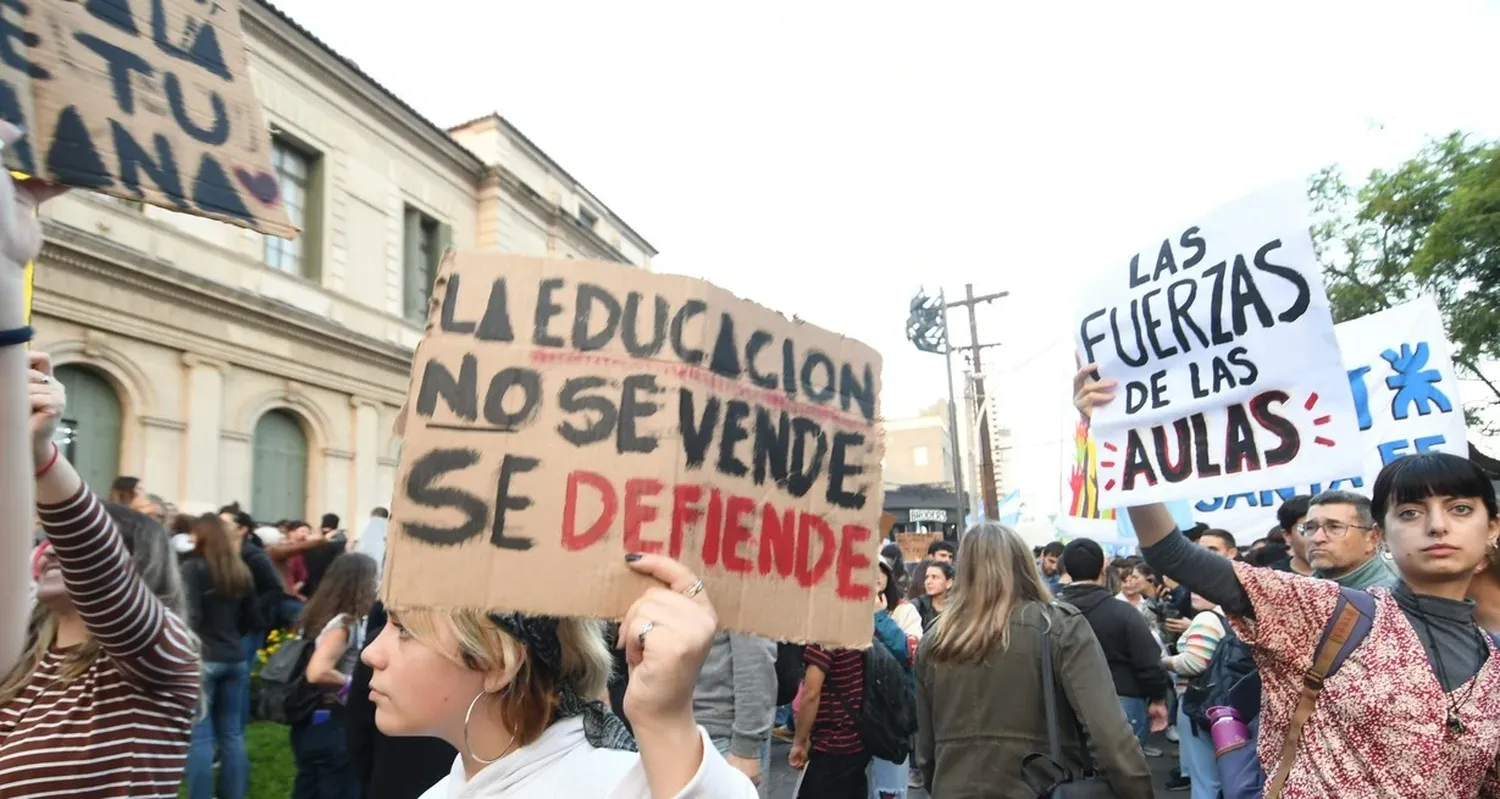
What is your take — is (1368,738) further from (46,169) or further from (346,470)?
(346,470)

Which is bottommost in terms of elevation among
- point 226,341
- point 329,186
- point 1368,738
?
point 1368,738

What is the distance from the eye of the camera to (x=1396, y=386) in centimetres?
619

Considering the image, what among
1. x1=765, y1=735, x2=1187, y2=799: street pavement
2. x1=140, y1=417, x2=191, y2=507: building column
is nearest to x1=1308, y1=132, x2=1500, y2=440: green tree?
x1=765, y1=735, x2=1187, y2=799: street pavement

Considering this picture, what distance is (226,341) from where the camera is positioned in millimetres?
15570

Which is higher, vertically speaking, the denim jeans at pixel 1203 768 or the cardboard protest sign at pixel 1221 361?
the cardboard protest sign at pixel 1221 361

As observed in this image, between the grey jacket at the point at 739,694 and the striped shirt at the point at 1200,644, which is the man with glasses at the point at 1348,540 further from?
the grey jacket at the point at 739,694

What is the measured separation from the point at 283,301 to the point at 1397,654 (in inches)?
685

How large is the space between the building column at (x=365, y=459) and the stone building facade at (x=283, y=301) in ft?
0.13

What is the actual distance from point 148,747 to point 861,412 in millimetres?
1982

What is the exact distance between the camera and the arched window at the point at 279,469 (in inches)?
639

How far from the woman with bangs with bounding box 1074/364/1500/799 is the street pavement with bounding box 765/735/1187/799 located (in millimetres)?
4695

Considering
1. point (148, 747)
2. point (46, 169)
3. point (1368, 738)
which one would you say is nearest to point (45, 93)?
point (46, 169)

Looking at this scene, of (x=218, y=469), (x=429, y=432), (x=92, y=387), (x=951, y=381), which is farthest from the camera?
(x=951, y=381)

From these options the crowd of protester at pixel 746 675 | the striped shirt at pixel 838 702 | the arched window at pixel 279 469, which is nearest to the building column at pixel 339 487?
the arched window at pixel 279 469
